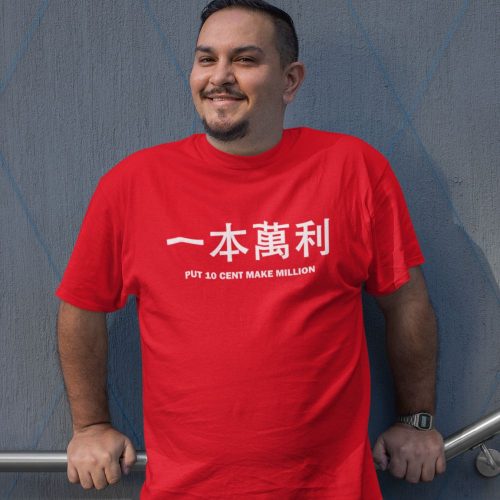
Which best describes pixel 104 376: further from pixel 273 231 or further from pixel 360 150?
pixel 360 150

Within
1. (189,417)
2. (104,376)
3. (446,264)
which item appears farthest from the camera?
(446,264)

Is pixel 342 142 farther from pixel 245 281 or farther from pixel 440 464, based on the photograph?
pixel 440 464

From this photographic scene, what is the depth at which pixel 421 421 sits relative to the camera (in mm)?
1406

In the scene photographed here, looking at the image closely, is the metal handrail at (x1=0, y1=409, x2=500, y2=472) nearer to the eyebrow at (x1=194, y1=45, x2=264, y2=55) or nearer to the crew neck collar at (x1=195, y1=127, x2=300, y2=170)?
the crew neck collar at (x1=195, y1=127, x2=300, y2=170)

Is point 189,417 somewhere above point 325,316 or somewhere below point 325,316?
below

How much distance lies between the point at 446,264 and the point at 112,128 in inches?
27.7

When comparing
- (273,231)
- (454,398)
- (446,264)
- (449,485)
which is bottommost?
(449,485)

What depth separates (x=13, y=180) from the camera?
1.49 meters

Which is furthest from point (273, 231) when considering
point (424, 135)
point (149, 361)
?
point (424, 135)

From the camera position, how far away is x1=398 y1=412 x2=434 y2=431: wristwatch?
4.60 feet

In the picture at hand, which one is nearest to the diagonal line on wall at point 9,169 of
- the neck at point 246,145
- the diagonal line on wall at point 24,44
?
the diagonal line on wall at point 24,44

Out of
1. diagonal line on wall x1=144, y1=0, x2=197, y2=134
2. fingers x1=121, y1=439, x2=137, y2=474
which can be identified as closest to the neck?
diagonal line on wall x1=144, y1=0, x2=197, y2=134

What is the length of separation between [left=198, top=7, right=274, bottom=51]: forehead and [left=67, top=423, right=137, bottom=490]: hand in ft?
2.30

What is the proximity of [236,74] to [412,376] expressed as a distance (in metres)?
0.63
